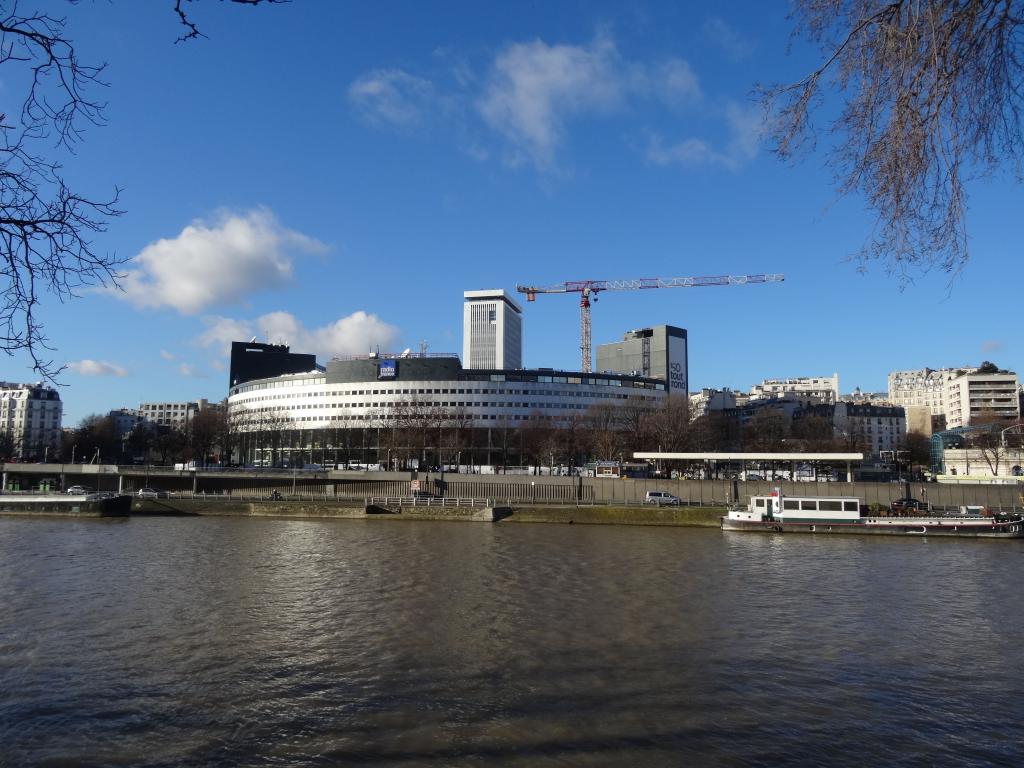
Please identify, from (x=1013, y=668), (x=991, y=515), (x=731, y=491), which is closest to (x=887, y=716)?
(x=1013, y=668)

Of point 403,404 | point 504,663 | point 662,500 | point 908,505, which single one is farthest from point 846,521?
point 403,404

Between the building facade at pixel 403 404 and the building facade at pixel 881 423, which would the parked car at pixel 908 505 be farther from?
the building facade at pixel 881 423

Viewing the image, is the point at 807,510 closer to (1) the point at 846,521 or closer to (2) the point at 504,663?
(1) the point at 846,521

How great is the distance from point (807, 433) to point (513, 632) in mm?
122610

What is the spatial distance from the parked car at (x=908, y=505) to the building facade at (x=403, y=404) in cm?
5995

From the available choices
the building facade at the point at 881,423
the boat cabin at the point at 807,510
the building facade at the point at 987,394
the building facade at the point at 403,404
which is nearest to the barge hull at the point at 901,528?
the boat cabin at the point at 807,510

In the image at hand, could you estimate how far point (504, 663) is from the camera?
16.1 m

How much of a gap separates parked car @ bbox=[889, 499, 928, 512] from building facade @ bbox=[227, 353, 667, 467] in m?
60.0

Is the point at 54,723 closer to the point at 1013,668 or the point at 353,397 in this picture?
the point at 1013,668

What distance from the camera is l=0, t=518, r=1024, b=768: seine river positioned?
38.2 feet

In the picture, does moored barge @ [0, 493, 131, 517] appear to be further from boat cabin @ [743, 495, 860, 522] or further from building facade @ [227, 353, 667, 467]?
building facade @ [227, 353, 667, 467]

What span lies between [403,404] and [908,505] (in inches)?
3428

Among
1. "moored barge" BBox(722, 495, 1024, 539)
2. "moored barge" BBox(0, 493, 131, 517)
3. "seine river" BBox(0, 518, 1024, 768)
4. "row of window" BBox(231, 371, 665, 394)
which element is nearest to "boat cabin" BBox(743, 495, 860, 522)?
"moored barge" BBox(722, 495, 1024, 539)

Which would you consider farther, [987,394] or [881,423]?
[881,423]
